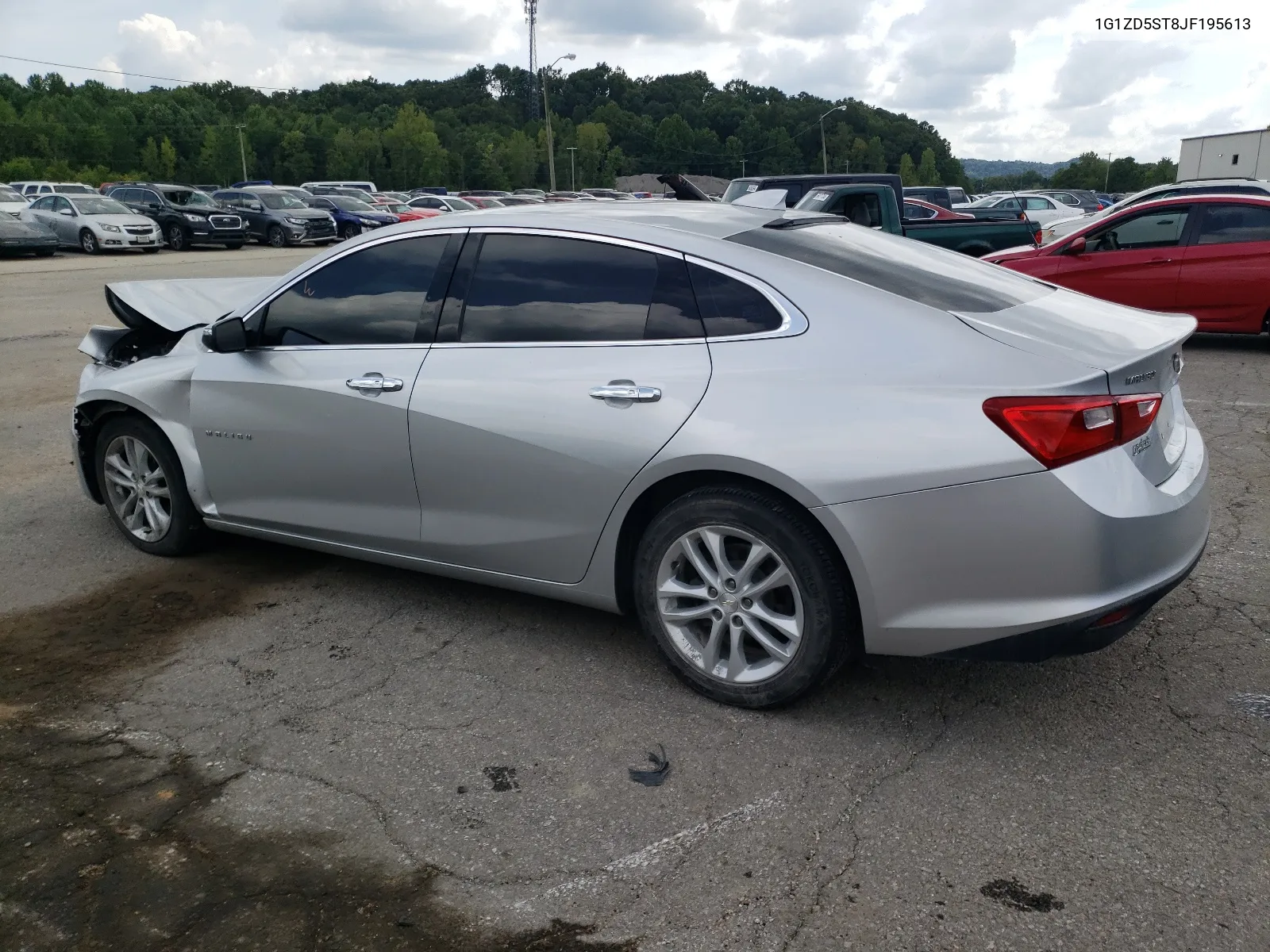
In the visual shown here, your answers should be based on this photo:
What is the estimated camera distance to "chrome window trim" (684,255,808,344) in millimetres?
3471

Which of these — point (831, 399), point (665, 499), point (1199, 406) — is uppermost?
point (831, 399)

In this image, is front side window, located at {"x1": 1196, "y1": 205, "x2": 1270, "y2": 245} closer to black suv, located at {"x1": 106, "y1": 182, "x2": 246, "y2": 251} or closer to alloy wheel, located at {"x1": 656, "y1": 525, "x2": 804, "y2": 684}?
alloy wheel, located at {"x1": 656, "y1": 525, "x2": 804, "y2": 684}

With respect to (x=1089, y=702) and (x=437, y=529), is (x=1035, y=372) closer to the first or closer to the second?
(x=1089, y=702)

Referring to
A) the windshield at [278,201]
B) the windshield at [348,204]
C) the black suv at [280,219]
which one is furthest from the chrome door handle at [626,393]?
the windshield at [348,204]

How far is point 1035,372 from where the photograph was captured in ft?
10.3

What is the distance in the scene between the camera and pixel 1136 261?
10945 millimetres

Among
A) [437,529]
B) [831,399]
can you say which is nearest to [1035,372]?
[831,399]

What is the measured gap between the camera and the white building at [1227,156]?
40500 millimetres

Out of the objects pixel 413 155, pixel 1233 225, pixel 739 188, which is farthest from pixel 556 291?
pixel 413 155

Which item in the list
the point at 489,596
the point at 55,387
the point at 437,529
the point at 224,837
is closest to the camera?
the point at 224,837

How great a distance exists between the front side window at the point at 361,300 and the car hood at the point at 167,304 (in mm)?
768

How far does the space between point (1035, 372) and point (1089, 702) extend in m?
1.26

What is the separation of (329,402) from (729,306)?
1.75m

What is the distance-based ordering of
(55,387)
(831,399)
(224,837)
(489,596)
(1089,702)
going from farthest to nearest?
(55,387) → (489,596) → (1089,702) → (831,399) → (224,837)
